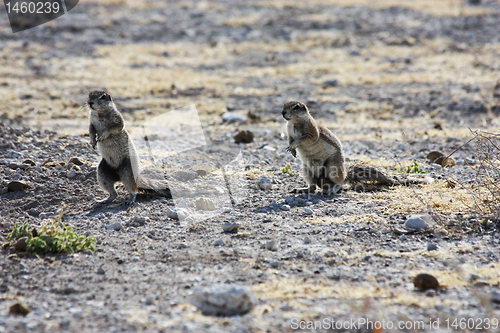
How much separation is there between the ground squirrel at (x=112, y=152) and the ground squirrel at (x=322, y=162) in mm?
1936

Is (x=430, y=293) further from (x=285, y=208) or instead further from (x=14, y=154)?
(x=14, y=154)

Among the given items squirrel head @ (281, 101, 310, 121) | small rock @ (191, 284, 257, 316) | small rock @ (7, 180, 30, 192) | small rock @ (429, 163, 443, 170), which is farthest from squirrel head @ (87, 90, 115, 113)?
small rock @ (429, 163, 443, 170)

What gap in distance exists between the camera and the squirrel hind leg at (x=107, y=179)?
253 inches

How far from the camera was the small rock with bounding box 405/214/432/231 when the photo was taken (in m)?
5.27

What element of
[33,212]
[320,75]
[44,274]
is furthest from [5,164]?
[320,75]

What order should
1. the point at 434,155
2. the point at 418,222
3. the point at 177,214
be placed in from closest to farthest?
1. the point at 418,222
2. the point at 177,214
3. the point at 434,155

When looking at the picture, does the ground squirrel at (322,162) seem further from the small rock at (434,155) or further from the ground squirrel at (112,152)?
the ground squirrel at (112,152)

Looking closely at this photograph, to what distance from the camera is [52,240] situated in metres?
4.74

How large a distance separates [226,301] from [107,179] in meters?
3.35

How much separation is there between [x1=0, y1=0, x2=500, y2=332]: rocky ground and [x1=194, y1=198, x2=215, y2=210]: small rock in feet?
0.31

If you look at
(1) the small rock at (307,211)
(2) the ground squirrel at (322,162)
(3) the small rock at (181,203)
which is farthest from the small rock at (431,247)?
(3) the small rock at (181,203)

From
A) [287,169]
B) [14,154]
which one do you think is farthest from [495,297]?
[14,154]

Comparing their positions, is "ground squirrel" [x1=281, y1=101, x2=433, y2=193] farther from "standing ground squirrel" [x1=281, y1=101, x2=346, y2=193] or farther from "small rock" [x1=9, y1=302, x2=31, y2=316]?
"small rock" [x1=9, y1=302, x2=31, y2=316]

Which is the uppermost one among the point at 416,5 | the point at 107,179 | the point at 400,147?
the point at 416,5
